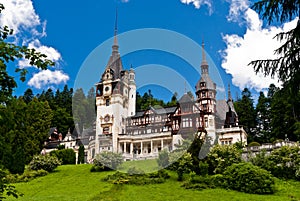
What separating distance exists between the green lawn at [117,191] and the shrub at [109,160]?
187 centimetres

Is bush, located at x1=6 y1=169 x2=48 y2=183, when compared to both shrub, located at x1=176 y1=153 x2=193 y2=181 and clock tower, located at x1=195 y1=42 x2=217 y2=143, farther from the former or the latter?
clock tower, located at x1=195 y1=42 x2=217 y2=143

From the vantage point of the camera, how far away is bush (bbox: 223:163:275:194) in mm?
21062

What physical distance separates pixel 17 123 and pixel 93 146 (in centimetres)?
4398

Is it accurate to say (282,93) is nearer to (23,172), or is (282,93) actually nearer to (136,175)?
(136,175)

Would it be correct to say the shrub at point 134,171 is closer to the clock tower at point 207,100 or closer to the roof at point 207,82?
the clock tower at point 207,100

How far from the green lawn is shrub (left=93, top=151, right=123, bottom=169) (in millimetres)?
1869

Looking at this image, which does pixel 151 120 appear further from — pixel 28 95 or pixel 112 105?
pixel 28 95

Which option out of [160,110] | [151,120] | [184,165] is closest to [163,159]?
[184,165]

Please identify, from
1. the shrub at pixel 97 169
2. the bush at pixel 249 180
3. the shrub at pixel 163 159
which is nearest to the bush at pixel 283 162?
the bush at pixel 249 180

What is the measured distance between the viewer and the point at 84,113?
46156 mm

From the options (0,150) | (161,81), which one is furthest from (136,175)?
(0,150)

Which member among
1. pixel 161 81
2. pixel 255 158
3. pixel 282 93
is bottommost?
pixel 255 158

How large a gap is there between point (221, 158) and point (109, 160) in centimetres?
993

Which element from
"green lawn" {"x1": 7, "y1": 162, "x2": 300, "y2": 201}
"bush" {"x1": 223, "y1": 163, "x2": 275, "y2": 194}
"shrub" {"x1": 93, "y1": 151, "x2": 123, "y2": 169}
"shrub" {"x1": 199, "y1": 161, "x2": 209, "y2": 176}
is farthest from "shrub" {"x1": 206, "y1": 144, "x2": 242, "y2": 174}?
"shrub" {"x1": 93, "y1": 151, "x2": 123, "y2": 169}
